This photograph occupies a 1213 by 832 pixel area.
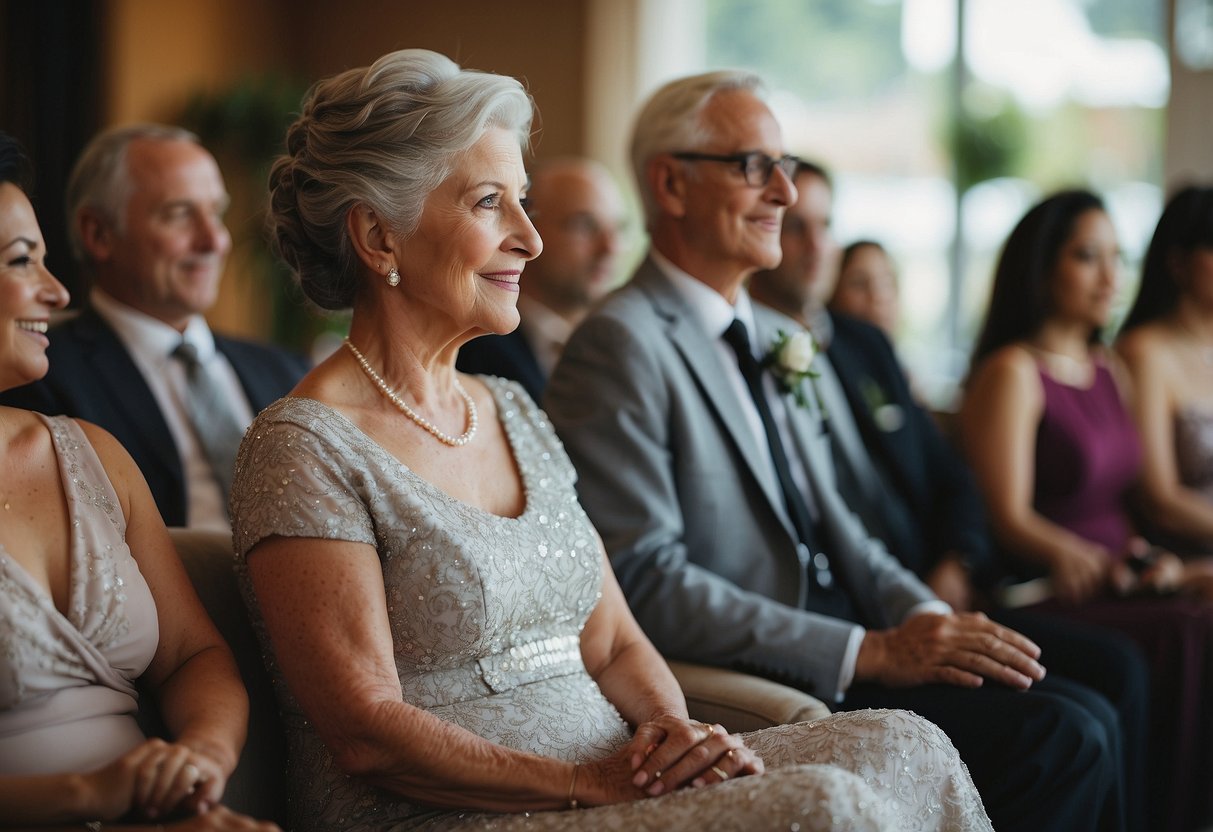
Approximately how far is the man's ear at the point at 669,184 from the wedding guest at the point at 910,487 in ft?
1.73

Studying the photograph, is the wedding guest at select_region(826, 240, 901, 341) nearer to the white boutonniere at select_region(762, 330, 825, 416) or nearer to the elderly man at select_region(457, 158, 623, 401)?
the elderly man at select_region(457, 158, 623, 401)

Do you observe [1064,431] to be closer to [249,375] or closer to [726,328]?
[726,328]

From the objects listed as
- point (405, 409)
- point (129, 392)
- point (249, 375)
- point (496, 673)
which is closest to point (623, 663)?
point (496, 673)

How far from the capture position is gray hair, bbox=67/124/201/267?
3277 mm

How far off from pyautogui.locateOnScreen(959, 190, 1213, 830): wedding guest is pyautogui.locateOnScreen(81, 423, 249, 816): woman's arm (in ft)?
7.49

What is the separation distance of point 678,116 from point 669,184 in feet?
0.48

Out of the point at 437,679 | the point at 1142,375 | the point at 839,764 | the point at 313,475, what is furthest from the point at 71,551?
the point at 1142,375

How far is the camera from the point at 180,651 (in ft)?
5.74

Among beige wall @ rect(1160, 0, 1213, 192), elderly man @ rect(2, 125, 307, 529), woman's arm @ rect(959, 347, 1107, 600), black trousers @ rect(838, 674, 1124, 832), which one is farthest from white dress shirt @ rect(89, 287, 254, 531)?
beige wall @ rect(1160, 0, 1213, 192)

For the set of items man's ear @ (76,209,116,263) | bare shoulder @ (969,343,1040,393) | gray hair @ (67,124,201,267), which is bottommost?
bare shoulder @ (969,343,1040,393)

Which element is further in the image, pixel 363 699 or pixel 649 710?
pixel 649 710

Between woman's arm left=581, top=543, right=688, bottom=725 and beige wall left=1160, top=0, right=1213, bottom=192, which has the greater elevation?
beige wall left=1160, top=0, right=1213, bottom=192

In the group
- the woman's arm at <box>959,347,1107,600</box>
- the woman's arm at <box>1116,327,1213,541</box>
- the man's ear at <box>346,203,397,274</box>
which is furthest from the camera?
the woman's arm at <box>1116,327,1213,541</box>

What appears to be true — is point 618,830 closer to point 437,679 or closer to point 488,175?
point 437,679
